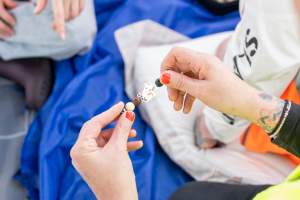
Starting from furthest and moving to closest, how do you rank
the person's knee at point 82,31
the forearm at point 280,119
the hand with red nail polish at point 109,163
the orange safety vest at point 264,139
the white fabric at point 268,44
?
1. the person's knee at point 82,31
2. the orange safety vest at point 264,139
3. the white fabric at point 268,44
4. the forearm at point 280,119
5. the hand with red nail polish at point 109,163

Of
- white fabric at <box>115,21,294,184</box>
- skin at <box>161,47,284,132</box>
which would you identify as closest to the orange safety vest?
white fabric at <box>115,21,294,184</box>

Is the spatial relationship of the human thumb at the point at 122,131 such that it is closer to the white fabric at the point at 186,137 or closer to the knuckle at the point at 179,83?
the knuckle at the point at 179,83

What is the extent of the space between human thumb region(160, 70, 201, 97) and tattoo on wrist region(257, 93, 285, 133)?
5.2 inches

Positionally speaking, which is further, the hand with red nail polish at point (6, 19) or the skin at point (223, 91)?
the hand with red nail polish at point (6, 19)

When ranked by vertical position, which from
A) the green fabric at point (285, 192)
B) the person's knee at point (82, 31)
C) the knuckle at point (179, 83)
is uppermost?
the knuckle at point (179, 83)

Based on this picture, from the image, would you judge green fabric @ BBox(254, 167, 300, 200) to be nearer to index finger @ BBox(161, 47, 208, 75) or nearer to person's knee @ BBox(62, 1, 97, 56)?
index finger @ BBox(161, 47, 208, 75)

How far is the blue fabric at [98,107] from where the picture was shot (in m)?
1.10

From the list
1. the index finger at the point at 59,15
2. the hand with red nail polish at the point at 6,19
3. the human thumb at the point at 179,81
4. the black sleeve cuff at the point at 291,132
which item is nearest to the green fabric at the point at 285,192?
the black sleeve cuff at the point at 291,132

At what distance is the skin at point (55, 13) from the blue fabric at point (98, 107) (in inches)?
7.1

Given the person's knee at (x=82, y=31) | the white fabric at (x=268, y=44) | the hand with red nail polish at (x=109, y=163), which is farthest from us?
the person's knee at (x=82, y=31)

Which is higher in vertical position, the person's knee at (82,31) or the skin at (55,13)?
the skin at (55,13)

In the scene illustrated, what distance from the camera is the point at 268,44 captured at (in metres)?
0.93

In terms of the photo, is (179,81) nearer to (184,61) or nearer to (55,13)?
(184,61)

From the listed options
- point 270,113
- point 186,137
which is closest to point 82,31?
point 186,137
